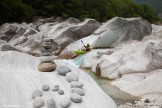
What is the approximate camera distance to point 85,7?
64.3 meters

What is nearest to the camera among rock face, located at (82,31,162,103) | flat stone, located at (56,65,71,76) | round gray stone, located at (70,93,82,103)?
round gray stone, located at (70,93,82,103)

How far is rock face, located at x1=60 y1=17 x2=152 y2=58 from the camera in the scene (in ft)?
94.9

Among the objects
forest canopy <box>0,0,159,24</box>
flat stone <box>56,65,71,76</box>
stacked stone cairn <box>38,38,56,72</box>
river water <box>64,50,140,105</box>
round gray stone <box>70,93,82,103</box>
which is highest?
stacked stone cairn <box>38,38,56,72</box>

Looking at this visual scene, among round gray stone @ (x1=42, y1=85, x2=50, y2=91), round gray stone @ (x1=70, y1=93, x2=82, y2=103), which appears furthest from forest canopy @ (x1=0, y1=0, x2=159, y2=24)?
round gray stone @ (x1=70, y1=93, x2=82, y2=103)

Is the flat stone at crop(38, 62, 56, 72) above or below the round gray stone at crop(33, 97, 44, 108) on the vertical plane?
above

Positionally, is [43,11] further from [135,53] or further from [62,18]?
[135,53]

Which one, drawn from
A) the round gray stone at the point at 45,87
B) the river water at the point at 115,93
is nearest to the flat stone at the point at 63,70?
the round gray stone at the point at 45,87

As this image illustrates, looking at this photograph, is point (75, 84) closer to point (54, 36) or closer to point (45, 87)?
point (45, 87)

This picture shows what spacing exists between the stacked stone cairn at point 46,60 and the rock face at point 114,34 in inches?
627

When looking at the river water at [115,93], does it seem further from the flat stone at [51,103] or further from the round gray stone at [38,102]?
the round gray stone at [38,102]

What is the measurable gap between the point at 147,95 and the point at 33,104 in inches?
229

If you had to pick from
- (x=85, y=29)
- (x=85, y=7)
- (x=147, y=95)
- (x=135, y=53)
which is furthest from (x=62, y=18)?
(x=147, y=95)

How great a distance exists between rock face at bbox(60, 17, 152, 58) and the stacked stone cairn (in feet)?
52.2

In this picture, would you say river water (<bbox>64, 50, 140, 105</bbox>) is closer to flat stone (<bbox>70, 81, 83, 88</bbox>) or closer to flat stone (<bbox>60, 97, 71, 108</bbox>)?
flat stone (<bbox>70, 81, 83, 88</bbox>)
